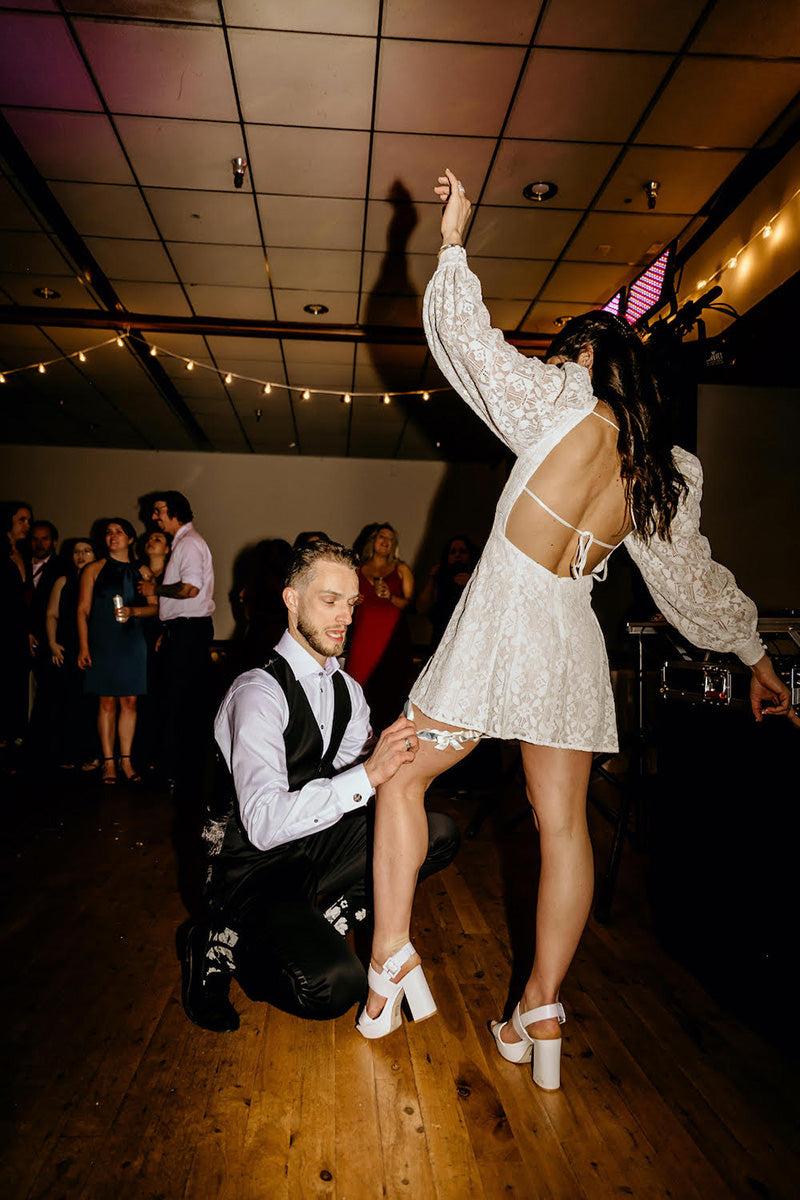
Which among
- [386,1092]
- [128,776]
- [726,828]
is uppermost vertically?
[726,828]

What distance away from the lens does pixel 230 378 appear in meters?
6.29

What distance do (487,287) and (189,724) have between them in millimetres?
3469

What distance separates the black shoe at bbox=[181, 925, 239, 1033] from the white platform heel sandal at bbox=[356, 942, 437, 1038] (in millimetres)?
310

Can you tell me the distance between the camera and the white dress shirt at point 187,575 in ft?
14.0

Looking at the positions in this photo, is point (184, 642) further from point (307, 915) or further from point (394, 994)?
point (394, 994)

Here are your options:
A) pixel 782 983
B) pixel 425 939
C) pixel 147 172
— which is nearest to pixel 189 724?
pixel 425 939

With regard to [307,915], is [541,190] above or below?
above

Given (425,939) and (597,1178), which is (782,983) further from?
(425,939)

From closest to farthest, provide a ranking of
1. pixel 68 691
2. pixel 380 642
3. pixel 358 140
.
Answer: pixel 358 140
pixel 380 642
pixel 68 691

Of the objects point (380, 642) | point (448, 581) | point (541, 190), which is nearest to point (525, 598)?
point (380, 642)

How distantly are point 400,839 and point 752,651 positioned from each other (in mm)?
814

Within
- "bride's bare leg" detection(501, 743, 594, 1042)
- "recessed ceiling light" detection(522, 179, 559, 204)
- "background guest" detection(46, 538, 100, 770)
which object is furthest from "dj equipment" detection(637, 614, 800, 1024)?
"background guest" detection(46, 538, 100, 770)

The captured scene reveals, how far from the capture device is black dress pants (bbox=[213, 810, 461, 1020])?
1.44m

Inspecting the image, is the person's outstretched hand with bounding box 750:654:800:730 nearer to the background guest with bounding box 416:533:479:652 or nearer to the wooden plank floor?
the wooden plank floor
